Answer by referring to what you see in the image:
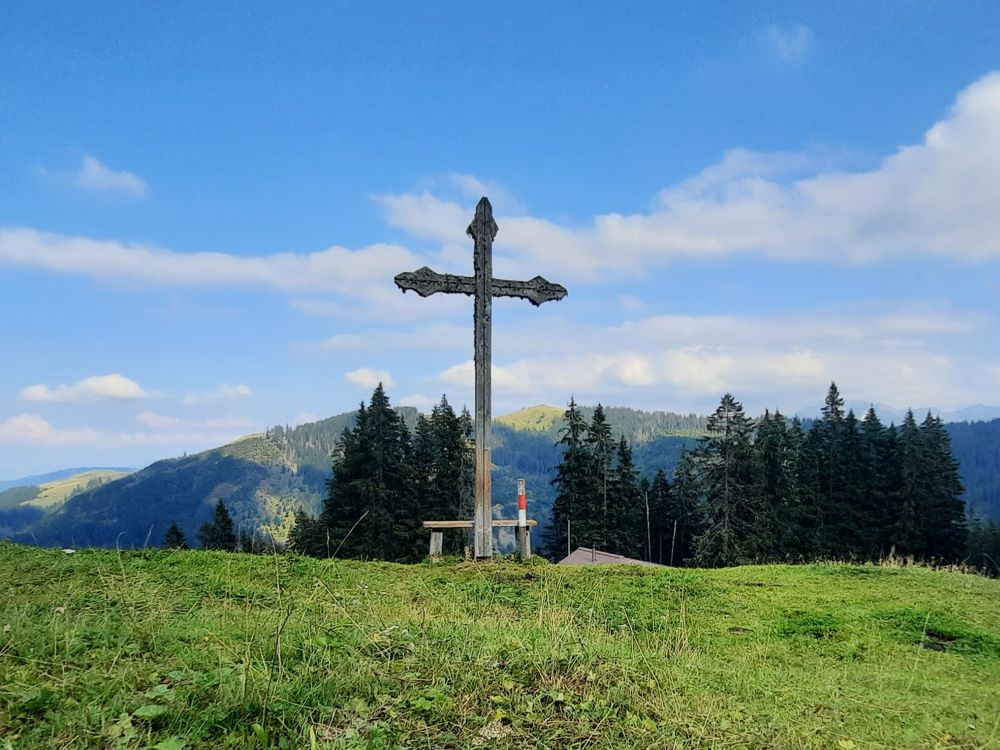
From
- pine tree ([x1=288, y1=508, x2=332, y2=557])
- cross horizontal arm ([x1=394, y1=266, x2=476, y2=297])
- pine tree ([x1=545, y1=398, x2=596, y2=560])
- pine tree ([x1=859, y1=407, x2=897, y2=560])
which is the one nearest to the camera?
cross horizontal arm ([x1=394, y1=266, x2=476, y2=297])

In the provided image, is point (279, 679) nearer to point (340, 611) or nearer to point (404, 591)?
point (340, 611)

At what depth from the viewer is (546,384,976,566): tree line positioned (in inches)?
1721

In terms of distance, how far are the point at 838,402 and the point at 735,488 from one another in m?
21.6

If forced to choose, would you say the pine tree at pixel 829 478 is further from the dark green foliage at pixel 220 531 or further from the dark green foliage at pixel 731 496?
the dark green foliage at pixel 220 531

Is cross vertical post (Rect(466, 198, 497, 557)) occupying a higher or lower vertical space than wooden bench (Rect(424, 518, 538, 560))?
higher

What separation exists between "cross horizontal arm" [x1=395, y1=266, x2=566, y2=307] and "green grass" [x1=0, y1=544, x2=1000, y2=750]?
18.6 feet

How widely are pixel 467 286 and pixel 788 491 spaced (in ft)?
147

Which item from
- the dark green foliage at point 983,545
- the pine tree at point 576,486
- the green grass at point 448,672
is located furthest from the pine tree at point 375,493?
the dark green foliage at point 983,545

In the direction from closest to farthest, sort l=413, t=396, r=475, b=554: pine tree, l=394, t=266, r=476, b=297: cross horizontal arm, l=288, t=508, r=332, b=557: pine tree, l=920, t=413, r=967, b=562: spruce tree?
l=394, t=266, r=476, b=297: cross horizontal arm → l=288, t=508, r=332, b=557: pine tree → l=413, t=396, r=475, b=554: pine tree → l=920, t=413, r=967, b=562: spruce tree

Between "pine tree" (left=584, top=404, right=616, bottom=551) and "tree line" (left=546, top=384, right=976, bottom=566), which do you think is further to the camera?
"pine tree" (left=584, top=404, right=616, bottom=551)

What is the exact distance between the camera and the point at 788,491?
4912 cm

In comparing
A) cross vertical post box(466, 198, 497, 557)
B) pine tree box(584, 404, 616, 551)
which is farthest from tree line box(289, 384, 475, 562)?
cross vertical post box(466, 198, 497, 557)

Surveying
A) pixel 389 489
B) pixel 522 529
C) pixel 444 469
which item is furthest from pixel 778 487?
pixel 522 529

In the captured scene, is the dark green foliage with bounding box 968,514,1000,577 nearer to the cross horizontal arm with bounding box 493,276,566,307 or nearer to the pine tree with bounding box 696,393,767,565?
the pine tree with bounding box 696,393,767,565
